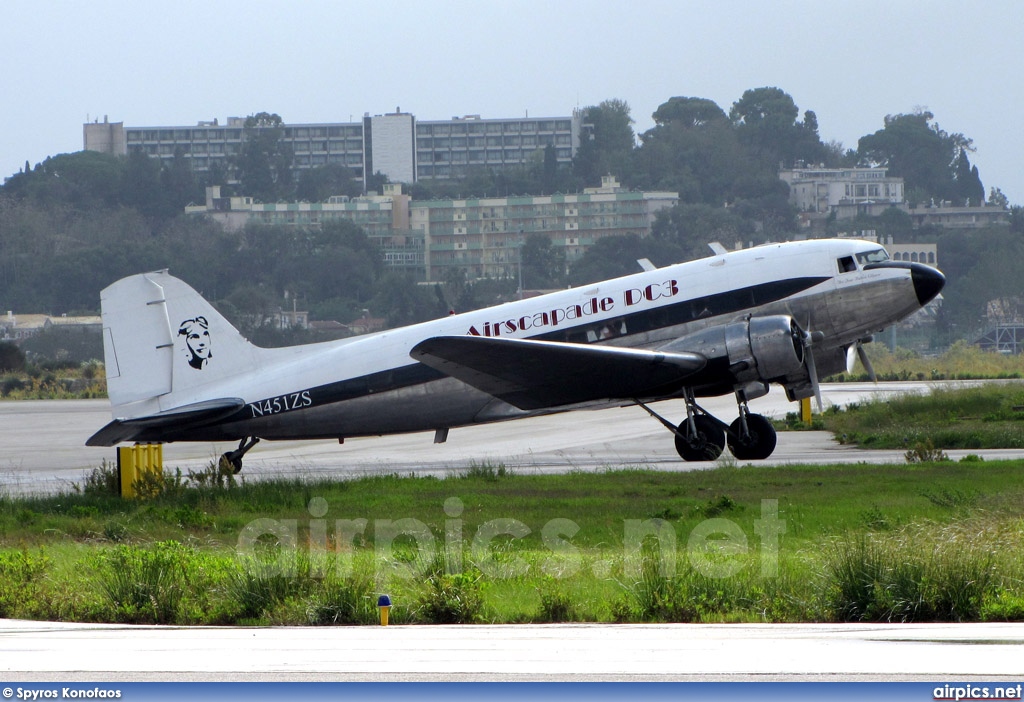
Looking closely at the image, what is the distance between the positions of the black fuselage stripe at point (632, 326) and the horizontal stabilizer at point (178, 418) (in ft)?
0.70

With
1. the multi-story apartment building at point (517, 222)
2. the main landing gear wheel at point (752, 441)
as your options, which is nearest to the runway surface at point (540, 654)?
the main landing gear wheel at point (752, 441)

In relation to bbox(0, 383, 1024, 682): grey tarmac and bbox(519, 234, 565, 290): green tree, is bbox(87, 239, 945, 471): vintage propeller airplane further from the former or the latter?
bbox(519, 234, 565, 290): green tree

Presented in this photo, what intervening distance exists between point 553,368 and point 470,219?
175495mm

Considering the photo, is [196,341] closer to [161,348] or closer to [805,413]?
[161,348]

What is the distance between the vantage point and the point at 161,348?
957 inches

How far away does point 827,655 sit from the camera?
7.64 metres

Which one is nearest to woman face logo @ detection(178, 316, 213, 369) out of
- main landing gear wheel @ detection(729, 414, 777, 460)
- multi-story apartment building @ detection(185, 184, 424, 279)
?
main landing gear wheel @ detection(729, 414, 777, 460)

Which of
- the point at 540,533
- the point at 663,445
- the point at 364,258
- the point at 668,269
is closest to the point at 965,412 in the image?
the point at 663,445

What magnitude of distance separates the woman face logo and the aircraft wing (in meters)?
5.28

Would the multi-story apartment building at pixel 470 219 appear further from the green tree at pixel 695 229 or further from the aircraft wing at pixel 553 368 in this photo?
the aircraft wing at pixel 553 368

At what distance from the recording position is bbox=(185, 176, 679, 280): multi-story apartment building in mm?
187500

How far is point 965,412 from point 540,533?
811 inches

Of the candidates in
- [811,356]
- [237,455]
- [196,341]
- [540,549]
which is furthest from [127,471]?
[811,356]

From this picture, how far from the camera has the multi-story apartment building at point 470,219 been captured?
7382 inches
